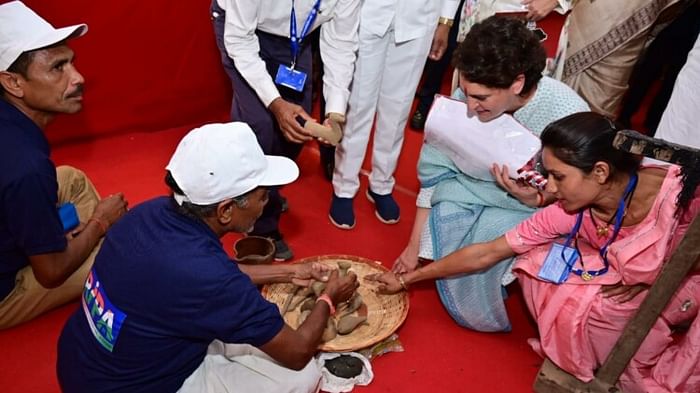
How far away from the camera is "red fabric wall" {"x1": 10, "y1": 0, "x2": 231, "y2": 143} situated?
9.10 ft

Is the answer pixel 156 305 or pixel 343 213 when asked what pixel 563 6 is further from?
pixel 156 305

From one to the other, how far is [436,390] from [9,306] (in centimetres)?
139

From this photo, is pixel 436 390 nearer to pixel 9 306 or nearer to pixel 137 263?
pixel 137 263

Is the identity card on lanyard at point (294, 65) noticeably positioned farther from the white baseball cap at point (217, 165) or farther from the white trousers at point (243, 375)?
the white trousers at point (243, 375)

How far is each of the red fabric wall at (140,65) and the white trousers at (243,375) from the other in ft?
5.60

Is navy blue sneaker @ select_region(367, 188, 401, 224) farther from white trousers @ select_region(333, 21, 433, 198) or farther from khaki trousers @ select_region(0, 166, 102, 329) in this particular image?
khaki trousers @ select_region(0, 166, 102, 329)

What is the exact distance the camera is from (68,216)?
195cm

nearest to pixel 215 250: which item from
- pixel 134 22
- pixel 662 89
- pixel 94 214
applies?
pixel 94 214

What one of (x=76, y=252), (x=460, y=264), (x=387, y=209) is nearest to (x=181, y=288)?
(x=76, y=252)

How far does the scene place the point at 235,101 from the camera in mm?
2301

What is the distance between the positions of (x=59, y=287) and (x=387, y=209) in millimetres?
1372

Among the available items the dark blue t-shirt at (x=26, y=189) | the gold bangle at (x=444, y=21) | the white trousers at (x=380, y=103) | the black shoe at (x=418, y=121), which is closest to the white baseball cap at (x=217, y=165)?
the dark blue t-shirt at (x=26, y=189)

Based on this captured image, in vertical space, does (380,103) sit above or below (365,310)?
above

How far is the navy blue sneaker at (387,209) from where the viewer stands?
2.78m
